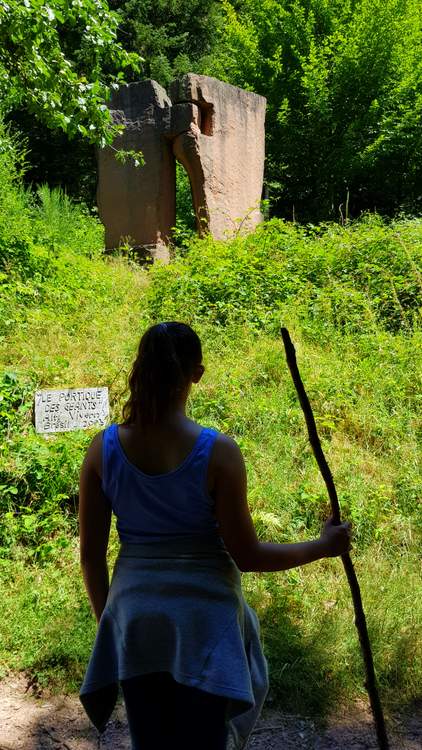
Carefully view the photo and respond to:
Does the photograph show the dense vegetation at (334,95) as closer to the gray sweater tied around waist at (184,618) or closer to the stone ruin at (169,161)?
the stone ruin at (169,161)

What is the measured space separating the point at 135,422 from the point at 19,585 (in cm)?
257

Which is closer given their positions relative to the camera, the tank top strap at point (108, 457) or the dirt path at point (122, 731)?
the tank top strap at point (108, 457)

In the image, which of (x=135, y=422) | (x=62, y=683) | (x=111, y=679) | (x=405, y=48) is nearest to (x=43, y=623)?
(x=62, y=683)

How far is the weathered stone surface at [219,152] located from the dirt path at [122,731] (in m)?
7.12

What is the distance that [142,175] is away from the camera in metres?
9.87

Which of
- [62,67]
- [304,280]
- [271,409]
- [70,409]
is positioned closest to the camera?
[70,409]

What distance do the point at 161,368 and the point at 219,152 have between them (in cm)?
885

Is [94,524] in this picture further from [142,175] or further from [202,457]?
[142,175]

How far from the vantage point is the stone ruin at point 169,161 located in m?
9.59

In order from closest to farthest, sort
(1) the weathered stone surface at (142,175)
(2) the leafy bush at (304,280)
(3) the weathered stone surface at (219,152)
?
(2) the leafy bush at (304,280)
(3) the weathered stone surface at (219,152)
(1) the weathered stone surface at (142,175)

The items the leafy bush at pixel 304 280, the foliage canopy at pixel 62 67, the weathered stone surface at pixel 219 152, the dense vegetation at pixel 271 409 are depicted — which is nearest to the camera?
the dense vegetation at pixel 271 409

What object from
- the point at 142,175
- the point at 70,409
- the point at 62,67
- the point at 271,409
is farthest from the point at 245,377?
the point at 142,175

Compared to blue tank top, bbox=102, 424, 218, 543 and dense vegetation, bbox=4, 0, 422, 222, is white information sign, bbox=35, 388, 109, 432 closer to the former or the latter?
blue tank top, bbox=102, 424, 218, 543

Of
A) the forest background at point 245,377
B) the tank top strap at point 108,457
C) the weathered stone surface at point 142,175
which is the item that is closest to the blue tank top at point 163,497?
the tank top strap at point 108,457
